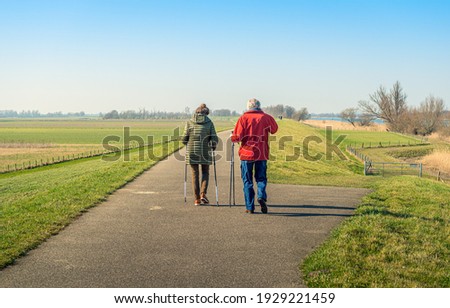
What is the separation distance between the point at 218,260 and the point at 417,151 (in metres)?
58.1

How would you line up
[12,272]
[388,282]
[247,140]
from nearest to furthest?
[388,282], [12,272], [247,140]

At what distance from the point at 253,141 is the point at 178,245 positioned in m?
2.89

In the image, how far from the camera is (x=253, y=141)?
8.79m

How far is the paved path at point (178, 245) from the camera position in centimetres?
532

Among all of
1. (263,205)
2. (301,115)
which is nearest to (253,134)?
(263,205)

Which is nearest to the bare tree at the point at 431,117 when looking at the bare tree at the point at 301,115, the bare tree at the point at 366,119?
the bare tree at the point at 366,119

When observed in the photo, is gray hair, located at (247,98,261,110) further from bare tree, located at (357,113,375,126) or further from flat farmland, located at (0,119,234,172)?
bare tree, located at (357,113,375,126)

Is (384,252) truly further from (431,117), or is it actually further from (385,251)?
(431,117)

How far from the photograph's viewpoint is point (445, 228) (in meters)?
8.23

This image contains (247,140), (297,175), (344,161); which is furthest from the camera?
(344,161)

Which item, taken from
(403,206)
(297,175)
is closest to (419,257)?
(403,206)

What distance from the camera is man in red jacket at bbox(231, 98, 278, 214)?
28.8 feet
